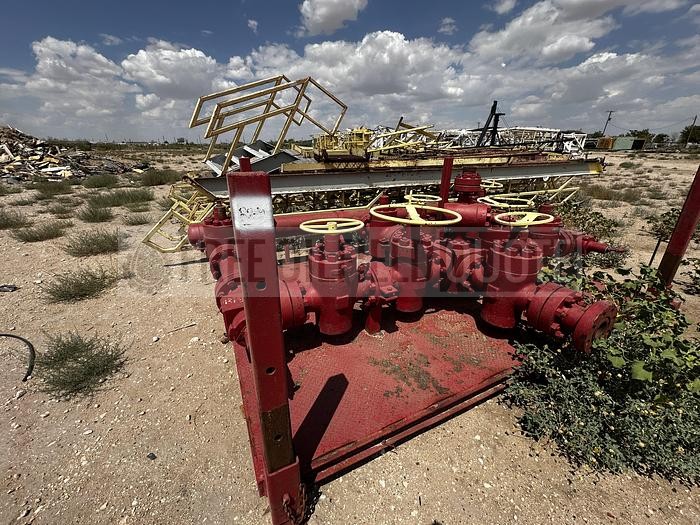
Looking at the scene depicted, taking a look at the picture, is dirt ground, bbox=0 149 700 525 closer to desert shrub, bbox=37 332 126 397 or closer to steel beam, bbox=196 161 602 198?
desert shrub, bbox=37 332 126 397

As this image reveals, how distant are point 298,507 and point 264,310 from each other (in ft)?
4.28

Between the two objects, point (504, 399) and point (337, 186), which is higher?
point (337, 186)

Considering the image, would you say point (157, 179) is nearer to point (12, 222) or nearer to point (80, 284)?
point (12, 222)

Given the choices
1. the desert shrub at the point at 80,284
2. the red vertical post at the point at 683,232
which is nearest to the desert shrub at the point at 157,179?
the desert shrub at the point at 80,284

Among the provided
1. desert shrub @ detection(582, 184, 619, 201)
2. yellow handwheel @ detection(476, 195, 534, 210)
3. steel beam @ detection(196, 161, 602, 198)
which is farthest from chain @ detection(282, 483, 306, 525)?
desert shrub @ detection(582, 184, 619, 201)

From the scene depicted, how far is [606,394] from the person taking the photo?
89.5 inches

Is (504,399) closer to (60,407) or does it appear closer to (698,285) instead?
(60,407)

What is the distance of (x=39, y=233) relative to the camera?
270 inches

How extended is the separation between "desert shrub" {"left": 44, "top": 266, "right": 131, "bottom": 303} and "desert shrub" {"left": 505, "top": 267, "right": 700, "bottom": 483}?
552 cm

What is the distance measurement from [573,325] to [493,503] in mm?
1408

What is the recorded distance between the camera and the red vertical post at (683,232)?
2.72 m

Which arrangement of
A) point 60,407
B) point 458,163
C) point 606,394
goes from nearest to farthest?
point 606,394, point 60,407, point 458,163

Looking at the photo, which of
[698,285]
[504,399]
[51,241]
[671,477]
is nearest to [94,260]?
[51,241]

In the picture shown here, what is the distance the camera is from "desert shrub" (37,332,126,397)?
9.13ft
